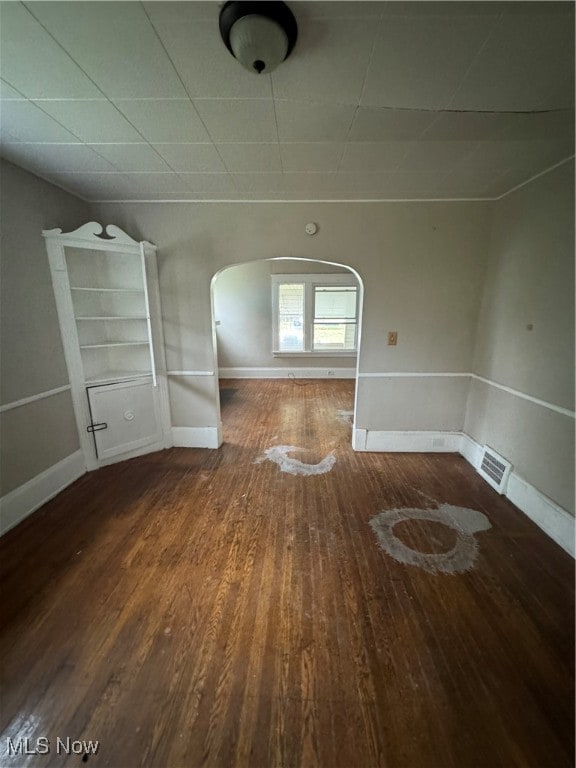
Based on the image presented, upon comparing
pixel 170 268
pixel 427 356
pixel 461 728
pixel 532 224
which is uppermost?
pixel 532 224

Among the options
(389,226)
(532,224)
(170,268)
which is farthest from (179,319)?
(532,224)

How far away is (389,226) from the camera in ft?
9.40

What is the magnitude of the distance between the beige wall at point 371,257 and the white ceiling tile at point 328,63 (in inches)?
57.5

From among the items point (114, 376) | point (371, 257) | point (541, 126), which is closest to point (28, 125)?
point (114, 376)

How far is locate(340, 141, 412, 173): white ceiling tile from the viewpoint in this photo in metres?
1.88

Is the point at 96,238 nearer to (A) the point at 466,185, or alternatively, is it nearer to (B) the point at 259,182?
(B) the point at 259,182

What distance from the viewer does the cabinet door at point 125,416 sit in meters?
2.86

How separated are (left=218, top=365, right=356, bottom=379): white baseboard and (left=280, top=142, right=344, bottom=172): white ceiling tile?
15.0 feet

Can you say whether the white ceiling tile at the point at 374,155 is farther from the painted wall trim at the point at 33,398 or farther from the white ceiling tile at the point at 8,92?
the painted wall trim at the point at 33,398

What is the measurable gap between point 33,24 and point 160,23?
1.58ft

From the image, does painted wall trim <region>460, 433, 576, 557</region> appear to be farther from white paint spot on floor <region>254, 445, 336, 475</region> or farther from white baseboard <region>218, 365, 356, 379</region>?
white baseboard <region>218, 365, 356, 379</region>

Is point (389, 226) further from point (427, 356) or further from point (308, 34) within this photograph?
point (308, 34)

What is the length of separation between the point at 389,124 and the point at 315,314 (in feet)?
15.3

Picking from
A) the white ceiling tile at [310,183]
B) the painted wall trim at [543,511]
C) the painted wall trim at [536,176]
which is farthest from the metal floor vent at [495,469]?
the white ceiling tile at [310,183]
